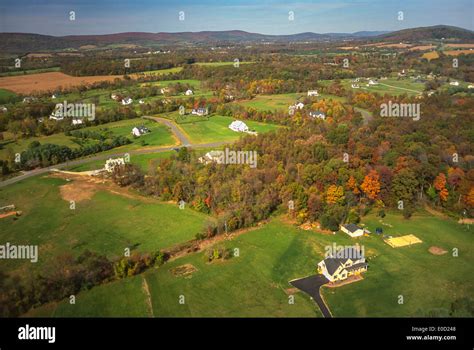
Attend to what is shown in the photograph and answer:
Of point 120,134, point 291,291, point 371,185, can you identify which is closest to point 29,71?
point 120,134

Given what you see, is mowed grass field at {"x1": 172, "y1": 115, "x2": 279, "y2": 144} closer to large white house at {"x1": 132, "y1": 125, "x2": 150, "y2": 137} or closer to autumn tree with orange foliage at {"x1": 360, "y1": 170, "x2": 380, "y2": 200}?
large white house at {"x1": 132, "y1": 125, "x2": 150, "y2": 137}

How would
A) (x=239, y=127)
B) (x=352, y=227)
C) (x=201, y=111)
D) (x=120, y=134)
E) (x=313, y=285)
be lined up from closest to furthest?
1. (x=313, y=285)
2. (x=352, y=227)
3. (x=120, y=134)
4. (x=239, y=127)
5. (x=201, y=111)

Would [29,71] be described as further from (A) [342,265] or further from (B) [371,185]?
(A) [342,265]

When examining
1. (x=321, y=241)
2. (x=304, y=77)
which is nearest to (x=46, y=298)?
(x=321, y=241)

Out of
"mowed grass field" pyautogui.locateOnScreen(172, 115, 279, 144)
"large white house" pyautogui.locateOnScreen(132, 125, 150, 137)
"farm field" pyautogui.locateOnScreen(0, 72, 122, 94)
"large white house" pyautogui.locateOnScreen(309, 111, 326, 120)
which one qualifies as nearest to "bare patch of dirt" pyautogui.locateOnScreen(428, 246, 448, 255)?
"mowed grass field" pyautogui.locateOnScreen(172, 115, 279, 144)

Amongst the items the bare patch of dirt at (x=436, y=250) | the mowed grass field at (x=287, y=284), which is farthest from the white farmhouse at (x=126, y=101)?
the bare patch of dirt at (x=436, y=250)

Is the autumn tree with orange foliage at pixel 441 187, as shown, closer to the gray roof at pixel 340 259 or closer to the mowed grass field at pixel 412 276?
the mowed grass field at pixel 412 276
